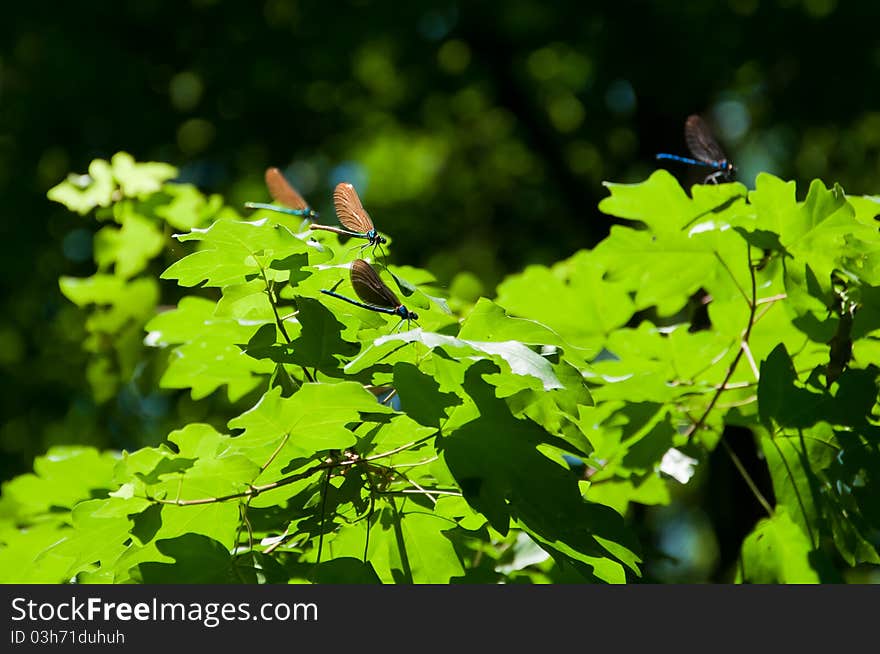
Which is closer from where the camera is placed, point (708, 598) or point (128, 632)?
point (128, 632)

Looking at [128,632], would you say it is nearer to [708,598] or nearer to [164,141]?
[708,598]

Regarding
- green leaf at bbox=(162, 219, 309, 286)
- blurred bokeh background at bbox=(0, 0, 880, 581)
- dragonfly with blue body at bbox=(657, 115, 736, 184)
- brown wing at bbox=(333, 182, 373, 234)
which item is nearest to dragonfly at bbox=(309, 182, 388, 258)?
brown wing at bbox=(333, 182, 373, 234)

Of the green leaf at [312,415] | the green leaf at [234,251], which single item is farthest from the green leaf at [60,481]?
the green leaf at [312,415]

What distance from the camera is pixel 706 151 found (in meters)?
2.25

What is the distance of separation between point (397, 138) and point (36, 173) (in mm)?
3858

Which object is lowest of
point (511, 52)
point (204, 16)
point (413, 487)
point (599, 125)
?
point (413, 487)

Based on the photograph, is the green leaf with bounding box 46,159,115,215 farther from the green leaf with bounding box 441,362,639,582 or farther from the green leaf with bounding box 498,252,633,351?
the green leaf with bounding box 441,362,639,582

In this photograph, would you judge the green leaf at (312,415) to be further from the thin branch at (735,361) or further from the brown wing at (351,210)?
the thin branch at (735,361)

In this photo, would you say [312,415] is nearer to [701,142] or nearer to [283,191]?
[283,191]

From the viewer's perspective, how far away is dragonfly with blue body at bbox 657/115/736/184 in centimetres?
221

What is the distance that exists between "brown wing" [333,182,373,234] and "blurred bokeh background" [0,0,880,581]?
17.0 ft

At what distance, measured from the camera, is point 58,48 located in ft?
24.0

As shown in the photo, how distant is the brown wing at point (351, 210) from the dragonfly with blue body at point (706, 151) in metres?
0.98

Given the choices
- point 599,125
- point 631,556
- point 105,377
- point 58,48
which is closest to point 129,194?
point 105,377
